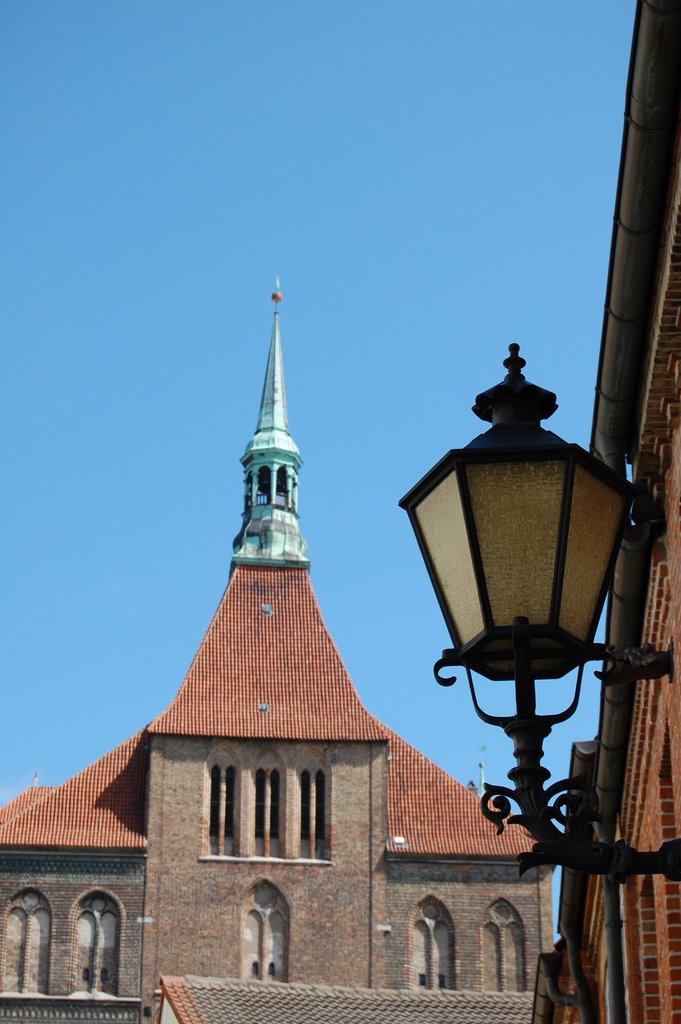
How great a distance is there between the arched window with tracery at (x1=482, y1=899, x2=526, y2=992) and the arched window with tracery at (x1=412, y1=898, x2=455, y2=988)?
80 cm

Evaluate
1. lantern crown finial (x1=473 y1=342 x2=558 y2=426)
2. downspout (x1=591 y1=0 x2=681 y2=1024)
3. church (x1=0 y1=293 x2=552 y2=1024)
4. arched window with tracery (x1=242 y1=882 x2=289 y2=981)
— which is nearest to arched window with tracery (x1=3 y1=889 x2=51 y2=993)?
church (x1=0 y1=293 x2=552 y2=1024)

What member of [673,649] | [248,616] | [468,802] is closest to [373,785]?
[468,802]

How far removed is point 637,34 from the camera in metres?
4.09

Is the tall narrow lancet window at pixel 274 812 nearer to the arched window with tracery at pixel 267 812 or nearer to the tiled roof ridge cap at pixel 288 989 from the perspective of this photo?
the arched window with tracery at pixel 267 812

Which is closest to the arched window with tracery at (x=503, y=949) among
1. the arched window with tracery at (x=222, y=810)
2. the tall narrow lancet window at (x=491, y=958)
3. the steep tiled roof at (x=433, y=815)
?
the tall narrow lancet window at (x=491, y=958)

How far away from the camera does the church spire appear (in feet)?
145

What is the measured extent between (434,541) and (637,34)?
53.9 inches

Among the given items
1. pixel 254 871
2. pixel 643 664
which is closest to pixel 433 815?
pixel 254 871

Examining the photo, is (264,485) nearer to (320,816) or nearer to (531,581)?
(320,816)

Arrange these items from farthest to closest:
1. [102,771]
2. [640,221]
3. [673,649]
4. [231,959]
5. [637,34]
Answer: [102,771]
[231,959]
[673,649]
[640,221]
[637,34]

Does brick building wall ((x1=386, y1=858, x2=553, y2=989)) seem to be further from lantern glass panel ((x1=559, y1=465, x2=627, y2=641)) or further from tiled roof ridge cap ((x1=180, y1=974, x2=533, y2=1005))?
lantern glass panel ((x1=559, y1=465, x2=627, y2=641))

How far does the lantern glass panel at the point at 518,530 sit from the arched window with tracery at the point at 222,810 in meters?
35.9

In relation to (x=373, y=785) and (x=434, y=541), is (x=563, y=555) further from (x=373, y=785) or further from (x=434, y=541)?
(x=373, y=785)

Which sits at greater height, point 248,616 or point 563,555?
point 248,616
